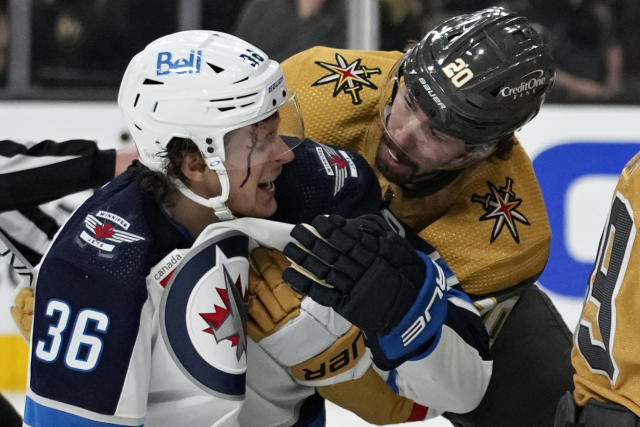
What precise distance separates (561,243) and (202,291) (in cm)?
240

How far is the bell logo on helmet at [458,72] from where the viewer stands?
2.36m

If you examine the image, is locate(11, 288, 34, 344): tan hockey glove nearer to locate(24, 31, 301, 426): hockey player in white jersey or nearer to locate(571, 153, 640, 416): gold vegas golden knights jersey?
locate(24, 31, 301, 426): hockey player in white jersey

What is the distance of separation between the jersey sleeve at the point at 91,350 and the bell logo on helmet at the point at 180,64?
0.38 meters

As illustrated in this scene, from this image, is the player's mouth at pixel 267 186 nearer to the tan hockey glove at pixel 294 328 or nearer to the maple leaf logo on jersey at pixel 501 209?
the tan hockey glove at pixel 294 328

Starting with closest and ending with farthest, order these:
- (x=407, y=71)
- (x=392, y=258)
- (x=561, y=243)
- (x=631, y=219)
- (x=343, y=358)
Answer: (x=631, y=219) → (x=392, y=258) → (x=343, y=358) → (x=407, y=71) → (x=561, y=243)

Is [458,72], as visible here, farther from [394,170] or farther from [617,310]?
[617,310]

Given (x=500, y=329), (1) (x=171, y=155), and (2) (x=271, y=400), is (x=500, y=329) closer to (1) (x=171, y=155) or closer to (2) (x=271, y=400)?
(2) (x=271, y=400)

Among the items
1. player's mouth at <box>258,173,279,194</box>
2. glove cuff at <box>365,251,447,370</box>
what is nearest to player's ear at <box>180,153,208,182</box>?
player's mouth at <box>258,173,279,194</box>

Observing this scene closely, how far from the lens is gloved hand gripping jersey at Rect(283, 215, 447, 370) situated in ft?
6.34

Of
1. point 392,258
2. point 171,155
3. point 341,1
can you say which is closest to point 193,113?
point 171,155

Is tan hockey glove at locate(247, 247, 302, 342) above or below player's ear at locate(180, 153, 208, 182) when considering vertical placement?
below

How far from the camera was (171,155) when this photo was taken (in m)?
2.11

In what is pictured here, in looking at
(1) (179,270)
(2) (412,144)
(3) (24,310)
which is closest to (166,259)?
(1) (179,270)

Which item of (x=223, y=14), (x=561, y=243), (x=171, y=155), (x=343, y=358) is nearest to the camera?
(x=171, y=155)
